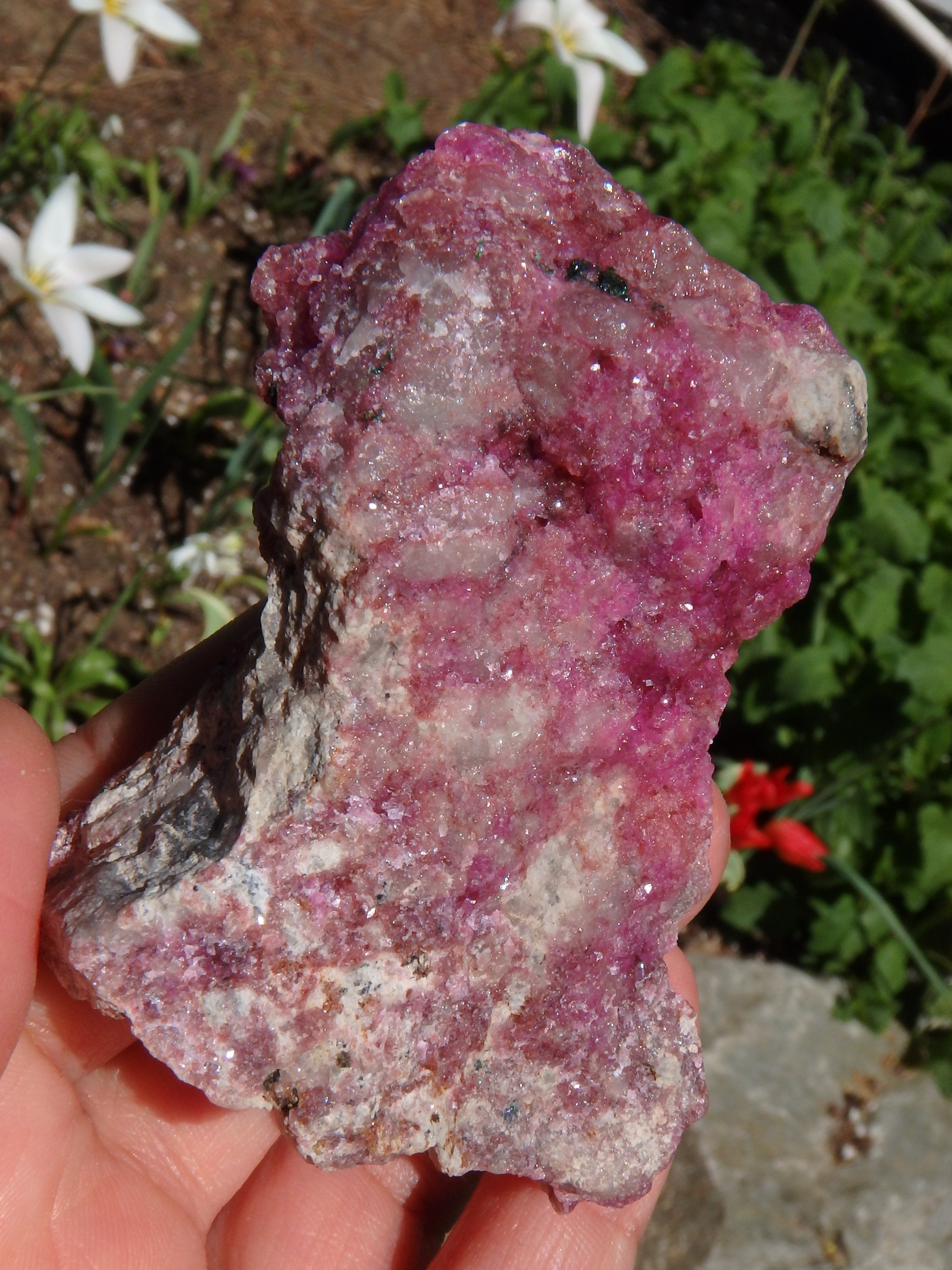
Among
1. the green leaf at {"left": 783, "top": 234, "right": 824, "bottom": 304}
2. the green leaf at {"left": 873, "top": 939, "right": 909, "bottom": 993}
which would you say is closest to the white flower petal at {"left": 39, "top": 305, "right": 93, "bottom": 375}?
the green leaf at {"left": 783, "top": 234, "right": 824, "bottom": 304}

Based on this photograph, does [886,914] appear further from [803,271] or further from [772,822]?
[803,271]

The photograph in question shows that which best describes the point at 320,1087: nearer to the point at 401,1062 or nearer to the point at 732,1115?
the point at 401,1062

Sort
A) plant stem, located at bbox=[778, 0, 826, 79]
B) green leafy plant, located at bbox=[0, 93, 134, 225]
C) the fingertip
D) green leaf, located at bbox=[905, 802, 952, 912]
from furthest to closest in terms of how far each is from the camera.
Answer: plant stem, located at bbox=[778, 0, 826, 79] → green leafy plant, located at bbox=[0, 93, 134, 225] → green leaf, located at bbox=[905, 802, 952, 912] → the fingertip

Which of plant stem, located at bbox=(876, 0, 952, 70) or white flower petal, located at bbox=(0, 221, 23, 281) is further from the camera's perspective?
plant stem, located at bbox=(876, 0, 952, 70)

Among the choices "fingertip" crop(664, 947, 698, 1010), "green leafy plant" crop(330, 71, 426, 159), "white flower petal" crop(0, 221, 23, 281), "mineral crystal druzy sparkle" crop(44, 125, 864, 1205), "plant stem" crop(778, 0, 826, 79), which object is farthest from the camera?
"plant stem" crop(778, 0, 826, 79)

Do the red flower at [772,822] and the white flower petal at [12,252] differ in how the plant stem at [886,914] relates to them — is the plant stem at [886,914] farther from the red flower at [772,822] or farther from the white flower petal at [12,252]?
the white flower petal at [12,252]

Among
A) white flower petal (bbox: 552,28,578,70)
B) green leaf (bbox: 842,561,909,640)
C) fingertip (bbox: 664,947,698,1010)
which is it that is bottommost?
fingertip (bbox: 664,947,698,1010)

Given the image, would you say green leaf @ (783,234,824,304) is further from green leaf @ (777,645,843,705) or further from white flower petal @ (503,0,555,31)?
green leaf @ (777,645,843,705)
